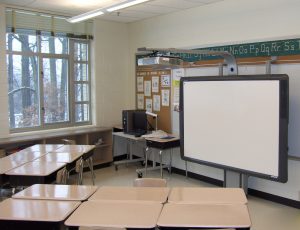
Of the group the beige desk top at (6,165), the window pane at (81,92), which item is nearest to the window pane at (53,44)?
the window pane at (81,92)

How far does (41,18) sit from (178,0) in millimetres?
2503

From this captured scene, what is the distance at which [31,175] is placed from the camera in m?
3.54

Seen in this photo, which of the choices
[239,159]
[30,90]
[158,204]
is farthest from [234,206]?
[30,90]

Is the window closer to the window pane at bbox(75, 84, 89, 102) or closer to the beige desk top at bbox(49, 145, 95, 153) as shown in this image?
the window pane at bbox(75, 84, 89, 102)

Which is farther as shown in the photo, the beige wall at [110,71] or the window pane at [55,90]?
the beige wall at [110,71]

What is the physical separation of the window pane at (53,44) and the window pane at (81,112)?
1.12m

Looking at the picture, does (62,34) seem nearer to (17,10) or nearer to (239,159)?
(17,10)

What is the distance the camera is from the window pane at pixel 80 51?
6676 mm

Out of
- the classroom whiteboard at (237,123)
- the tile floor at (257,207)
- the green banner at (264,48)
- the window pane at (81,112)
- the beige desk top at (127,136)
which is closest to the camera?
the classroom whiteboard at (237,123)

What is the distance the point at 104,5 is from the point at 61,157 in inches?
105

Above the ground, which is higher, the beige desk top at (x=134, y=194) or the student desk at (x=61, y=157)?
the student desk at (x=61, y=157)

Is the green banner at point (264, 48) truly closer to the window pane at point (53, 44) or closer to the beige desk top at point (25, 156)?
the window pane at point (53, 44)

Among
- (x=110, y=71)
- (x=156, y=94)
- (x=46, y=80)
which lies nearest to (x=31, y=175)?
(x=46, y=80)

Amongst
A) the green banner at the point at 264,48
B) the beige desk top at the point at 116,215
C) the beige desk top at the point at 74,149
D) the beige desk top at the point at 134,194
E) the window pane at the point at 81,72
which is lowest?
the beige desk top at the point at 116,215
